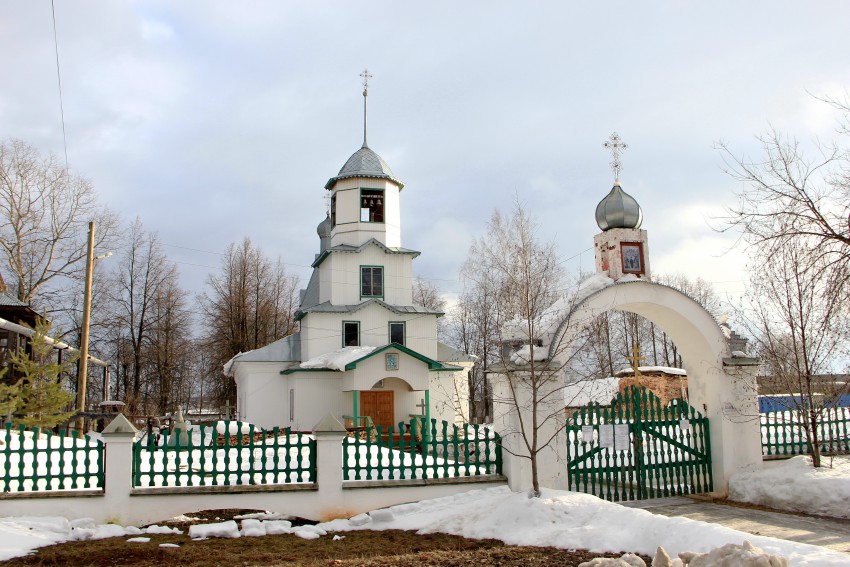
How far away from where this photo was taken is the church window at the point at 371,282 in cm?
3059

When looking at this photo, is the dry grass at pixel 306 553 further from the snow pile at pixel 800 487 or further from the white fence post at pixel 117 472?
the snow pile at pixel 800 487

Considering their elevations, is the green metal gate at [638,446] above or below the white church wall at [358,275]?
below

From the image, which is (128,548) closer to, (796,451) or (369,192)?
(796,451)

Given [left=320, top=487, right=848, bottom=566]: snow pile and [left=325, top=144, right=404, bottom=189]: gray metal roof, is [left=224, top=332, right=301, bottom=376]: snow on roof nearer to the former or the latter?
[left=325, top=144, right=404, bottom=189]: gray metal roof

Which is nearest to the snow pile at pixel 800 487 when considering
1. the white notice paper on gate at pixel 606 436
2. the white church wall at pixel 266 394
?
the white notice paper on gate at pixel 606 436

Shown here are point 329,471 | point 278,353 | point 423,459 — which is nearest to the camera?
point 329,471

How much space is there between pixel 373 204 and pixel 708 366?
20796 millimetres

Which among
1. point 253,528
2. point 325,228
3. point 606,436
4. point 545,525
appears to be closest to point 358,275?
point 325,228

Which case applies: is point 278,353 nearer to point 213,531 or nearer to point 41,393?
point 41,393

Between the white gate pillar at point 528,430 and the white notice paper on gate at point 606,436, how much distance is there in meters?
0.67

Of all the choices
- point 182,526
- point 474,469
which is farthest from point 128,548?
point 474,469

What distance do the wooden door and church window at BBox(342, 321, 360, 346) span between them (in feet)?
8.05

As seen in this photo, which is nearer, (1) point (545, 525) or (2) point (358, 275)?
(1) point (545, 525)

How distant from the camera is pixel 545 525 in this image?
8758 millimetres
